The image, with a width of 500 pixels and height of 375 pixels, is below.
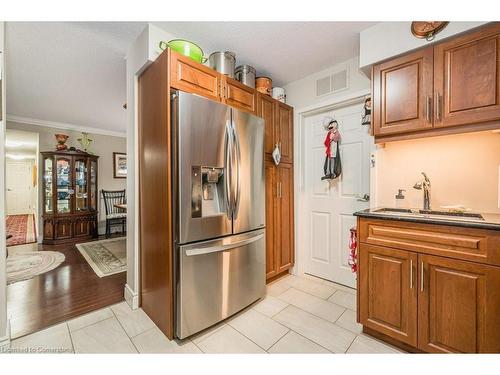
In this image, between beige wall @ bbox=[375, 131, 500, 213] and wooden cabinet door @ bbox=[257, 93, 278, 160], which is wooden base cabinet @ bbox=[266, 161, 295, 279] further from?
beige wall @ bbox=[375, 131, 500, 213]

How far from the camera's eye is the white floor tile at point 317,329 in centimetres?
157

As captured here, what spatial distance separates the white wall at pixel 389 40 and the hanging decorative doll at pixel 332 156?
0.67 m

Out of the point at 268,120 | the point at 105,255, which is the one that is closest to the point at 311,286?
the point at 268,120

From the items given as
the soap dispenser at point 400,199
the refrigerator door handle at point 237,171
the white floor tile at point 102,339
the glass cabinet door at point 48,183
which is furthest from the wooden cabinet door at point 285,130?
the glass cabinet door at point 48,183

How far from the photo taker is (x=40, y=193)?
4438 mm

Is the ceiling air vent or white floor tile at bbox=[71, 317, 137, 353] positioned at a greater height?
the ceiling air vent

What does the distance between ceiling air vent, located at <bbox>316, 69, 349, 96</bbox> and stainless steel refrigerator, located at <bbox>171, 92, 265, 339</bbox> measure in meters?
1.02

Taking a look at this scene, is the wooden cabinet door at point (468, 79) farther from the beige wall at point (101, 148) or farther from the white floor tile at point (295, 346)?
the beige wall at point (101, 148)

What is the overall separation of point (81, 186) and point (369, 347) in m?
5.48

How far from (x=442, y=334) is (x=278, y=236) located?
152cm

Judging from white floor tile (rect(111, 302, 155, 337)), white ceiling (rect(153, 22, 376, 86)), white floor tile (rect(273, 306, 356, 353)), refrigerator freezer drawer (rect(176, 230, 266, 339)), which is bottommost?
white floor tile (rect(273, 306, 356, 353))

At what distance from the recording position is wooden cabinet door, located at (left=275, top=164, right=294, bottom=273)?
2.59 metres

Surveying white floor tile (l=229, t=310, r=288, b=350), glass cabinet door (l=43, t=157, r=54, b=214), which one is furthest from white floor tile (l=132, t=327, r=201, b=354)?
glass cabinet door (l=43, t=157, r=54, b=214)

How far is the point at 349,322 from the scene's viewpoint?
1827 mm
